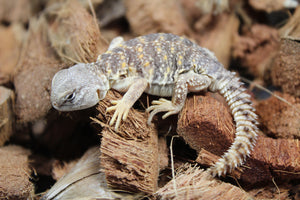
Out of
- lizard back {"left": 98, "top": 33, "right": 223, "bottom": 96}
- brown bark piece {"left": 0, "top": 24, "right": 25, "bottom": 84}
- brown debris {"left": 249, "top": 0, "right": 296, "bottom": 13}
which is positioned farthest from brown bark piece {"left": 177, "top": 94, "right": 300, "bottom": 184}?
brown bark piece {"left": 0, "top": 24, "right": 25, "bottom": 84}

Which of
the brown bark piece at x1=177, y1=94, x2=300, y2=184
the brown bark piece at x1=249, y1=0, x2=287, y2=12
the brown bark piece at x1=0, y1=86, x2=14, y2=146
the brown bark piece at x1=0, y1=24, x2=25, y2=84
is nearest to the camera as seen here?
the brown bark piece at x1=177, y1=94, x2=300, y2=184

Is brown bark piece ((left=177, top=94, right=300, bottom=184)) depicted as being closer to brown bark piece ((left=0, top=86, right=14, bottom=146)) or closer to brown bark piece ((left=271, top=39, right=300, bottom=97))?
brown bark piece ((left=271, top=39, right=300, bottom=97))

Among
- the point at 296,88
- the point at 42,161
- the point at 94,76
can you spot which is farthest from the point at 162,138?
the point at 296,88

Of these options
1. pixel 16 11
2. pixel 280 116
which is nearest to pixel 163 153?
pixel 280 116

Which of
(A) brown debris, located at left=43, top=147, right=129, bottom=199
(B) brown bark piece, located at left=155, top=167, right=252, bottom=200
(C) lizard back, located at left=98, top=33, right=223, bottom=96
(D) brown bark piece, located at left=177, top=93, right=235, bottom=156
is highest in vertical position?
(C) lizard back, located at left=98, top=33, right=223, bottom=96

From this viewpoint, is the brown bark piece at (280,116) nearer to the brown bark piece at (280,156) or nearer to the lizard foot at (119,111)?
the brown bark piece at (280,156)

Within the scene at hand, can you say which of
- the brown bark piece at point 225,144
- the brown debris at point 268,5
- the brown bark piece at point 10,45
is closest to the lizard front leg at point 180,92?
the brown bark piece at point 225,144
